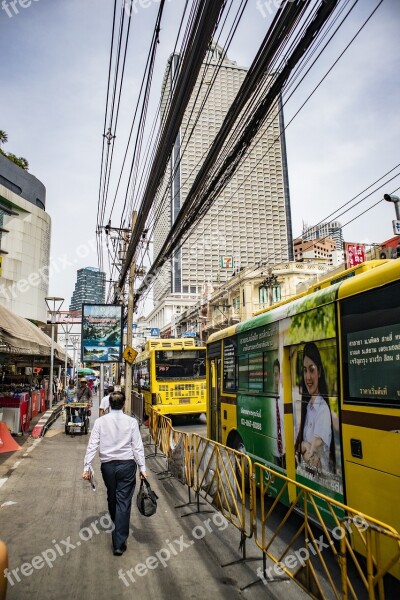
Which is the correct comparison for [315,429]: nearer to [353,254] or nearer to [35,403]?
[35,403]

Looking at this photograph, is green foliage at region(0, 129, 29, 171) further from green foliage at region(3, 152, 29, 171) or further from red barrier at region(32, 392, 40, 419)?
red barrier at region(32, 392, 40, 419)

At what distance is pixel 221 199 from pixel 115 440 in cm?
4674

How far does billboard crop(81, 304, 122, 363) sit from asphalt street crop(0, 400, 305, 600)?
389 inches

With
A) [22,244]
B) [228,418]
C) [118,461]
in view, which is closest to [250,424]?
[228,418]

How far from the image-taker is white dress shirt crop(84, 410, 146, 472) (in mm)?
4957

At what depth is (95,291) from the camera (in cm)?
14162

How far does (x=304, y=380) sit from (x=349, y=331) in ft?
3.83

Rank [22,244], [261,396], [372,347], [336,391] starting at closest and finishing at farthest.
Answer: [372,347], [336,391], [261,396], [22,244]

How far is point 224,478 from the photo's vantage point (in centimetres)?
554

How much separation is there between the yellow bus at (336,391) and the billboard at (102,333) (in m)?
11.8

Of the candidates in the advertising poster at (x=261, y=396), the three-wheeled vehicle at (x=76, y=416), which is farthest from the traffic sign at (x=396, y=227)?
the three-wheeled vehicle at (x=76, y=416)

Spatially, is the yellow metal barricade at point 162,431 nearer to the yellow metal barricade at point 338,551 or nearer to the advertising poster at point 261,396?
the advertising poster at point 261,396

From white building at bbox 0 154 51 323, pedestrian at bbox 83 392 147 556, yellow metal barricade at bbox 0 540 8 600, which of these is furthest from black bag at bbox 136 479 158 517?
white building at bbox 0 154 51 323

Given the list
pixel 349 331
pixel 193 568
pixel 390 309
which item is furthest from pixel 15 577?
pixel 390 309
